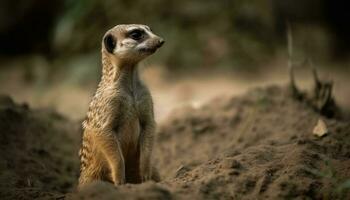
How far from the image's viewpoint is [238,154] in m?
4.35

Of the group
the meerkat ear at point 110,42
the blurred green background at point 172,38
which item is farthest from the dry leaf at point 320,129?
the blurred green background at point 172,38

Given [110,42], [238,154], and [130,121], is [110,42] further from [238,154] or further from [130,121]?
[238,154]

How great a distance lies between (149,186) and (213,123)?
304 cm

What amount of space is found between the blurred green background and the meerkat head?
5.29 metres

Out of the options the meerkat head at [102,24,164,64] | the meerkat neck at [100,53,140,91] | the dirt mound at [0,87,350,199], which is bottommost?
the dirt mound at [0,87,350,199]

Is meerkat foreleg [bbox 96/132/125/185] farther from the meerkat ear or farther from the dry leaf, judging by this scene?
the dry leaf

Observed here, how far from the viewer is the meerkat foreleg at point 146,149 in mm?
4438

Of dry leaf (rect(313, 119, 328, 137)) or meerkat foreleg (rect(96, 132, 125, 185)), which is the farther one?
dry leaf (rect(313, 119, 328, 137))

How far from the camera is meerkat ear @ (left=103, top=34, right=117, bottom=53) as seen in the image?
4531 mm

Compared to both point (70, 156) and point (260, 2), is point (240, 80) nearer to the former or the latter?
point (260, 2)

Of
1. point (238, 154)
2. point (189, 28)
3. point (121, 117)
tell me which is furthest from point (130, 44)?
point (189, 28)

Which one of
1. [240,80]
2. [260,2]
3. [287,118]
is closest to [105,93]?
[287,118]

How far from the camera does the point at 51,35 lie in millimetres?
11227

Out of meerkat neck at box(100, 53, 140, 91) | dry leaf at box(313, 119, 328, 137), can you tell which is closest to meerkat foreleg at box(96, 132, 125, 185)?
meerkat neck at box(100, 53, 140, 91)
